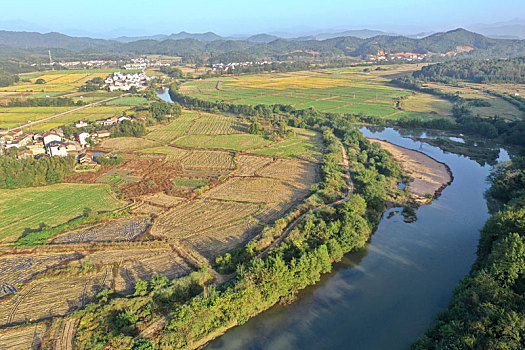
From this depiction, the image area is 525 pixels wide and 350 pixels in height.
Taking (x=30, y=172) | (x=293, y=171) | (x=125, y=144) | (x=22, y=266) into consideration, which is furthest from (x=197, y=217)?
(x=125, y=144)

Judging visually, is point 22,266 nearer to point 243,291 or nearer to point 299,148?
point 243,291

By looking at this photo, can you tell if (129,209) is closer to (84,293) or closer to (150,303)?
(84,293)

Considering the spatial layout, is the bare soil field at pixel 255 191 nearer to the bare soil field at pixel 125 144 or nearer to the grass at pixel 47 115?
the bare soil field at pixel 125 144

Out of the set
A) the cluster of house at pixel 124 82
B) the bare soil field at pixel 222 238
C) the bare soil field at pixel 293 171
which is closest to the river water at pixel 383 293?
the bare soil field at pixel 222 238

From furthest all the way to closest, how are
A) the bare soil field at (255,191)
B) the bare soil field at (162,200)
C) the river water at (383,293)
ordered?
the bare soil field at (255,191), the bare soil field at (162,200), the river water at (383,293)

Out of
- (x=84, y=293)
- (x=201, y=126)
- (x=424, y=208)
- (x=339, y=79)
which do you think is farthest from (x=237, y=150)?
(x=339, y=79)
